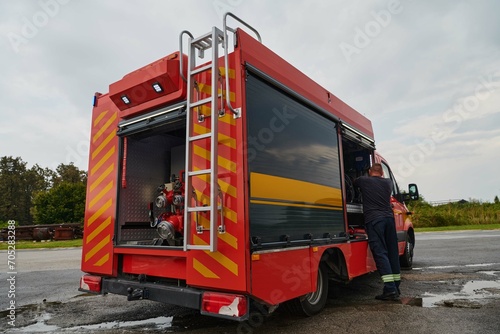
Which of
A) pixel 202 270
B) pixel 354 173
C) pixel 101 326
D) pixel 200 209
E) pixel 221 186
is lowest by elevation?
pixel 101 326

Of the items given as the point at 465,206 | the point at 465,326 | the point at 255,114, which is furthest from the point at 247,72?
the point at 465,206

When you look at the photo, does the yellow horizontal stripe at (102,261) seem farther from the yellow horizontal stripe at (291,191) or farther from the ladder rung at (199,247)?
the yellow horizontal stripe at (291,191)

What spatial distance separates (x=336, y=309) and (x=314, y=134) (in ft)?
7.11

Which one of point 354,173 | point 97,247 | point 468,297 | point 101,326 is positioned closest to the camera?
point 101,326

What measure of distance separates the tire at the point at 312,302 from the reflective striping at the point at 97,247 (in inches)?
84.3

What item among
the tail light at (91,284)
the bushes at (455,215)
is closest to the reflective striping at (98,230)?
the tail light at (91,284)

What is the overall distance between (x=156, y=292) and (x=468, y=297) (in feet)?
13.6

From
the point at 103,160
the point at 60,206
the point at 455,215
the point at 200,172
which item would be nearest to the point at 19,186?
the point at 60,206

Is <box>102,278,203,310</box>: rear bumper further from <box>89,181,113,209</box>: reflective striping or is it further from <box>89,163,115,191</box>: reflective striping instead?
<box>89,163,115,191</box>: reflective striping

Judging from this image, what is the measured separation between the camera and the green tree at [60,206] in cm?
3947

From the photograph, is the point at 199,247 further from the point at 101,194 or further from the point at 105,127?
the point at 105,127

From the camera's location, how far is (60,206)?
3950cm

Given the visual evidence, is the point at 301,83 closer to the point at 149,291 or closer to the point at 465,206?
the point at 149,291

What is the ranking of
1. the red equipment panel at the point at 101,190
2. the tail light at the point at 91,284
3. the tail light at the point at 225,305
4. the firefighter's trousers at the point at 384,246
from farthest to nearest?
1. the firefighter's trousers at the point at 384,246
2. the red equipment panel at the point at 101,190
3. the tail light at the point at 91,284
4. the tail light at the point at 225,305
